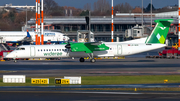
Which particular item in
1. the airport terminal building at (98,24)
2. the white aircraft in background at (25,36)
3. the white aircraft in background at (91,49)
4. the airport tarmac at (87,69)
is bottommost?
the airport tarmac at (87,69)

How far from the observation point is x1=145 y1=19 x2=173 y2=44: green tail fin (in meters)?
40.3

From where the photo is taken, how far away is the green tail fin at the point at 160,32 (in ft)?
132

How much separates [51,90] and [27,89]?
1561mm

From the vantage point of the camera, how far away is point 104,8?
134 m

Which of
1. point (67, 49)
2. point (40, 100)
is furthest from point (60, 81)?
point (67, 49)

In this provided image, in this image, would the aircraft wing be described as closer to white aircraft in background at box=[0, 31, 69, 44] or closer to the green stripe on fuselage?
the green stripe on fuselage

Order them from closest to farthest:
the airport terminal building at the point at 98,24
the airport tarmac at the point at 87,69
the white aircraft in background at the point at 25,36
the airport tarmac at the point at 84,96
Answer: the airport tarmac at the point at 84,96 < the airport tarmac at the point at 87,69 < the white aircraft in background at the point at 25,36 < the airport terminal building at the point at 98,24

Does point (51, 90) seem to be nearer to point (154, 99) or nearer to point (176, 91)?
point (154, 99)

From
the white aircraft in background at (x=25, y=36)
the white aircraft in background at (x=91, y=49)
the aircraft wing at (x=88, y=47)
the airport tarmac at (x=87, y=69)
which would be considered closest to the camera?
the airport tarmac at (x=87, y=69)

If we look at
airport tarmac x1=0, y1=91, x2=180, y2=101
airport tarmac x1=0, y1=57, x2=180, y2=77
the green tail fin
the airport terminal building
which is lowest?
airport tarmac x1=0, y1=91, x2=180, y2=101

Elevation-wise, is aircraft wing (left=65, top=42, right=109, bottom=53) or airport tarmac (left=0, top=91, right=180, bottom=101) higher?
aircraft wing (left=65, top=42, right=109, bottom=53)

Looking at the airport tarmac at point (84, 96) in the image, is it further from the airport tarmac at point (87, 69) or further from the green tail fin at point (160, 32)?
the green tail fin at point (160, 32)

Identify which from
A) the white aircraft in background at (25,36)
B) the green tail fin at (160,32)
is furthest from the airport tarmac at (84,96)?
the white aircraft in background at (25,36)

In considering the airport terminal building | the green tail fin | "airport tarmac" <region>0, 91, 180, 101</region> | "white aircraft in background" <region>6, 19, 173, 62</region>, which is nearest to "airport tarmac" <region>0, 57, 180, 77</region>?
"white aircraft in background" <region>6, 19, 173, 62</region>
